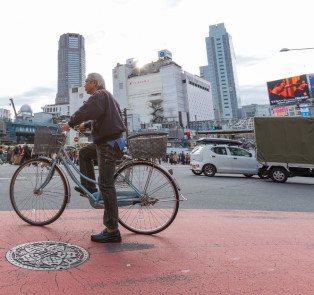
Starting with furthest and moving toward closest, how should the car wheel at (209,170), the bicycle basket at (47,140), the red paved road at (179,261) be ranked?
the car wheel at (209,170), the bicycle basket at (47,140), the red paved road at (179,261)

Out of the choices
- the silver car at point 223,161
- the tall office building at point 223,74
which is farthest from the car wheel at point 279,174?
the tall office building at point 223,74

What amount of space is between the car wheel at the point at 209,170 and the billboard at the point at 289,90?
2049 inches

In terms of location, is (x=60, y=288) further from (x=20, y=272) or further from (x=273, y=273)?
(x=273, y=273)

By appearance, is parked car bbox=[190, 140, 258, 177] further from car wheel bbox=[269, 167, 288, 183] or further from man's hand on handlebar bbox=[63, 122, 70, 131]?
man's hand on handlebar bbox=[63, 122, 70, 131]

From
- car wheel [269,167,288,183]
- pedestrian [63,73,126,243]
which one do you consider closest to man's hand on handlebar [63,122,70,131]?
pedestrian [63,73,126,243]

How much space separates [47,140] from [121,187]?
1187 mm

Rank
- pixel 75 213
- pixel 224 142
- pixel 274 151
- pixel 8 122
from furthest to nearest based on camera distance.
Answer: pixel 8 122
pixel 224 142
pixel 274 151
pixel 75 213

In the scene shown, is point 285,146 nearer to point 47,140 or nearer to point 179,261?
point 179,261

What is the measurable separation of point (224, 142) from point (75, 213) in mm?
11686

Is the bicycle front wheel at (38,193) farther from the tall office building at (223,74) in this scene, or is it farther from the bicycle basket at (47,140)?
the tall office building at (223,74)

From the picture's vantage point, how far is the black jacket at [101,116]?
2.60 meters

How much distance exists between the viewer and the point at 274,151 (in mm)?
10445

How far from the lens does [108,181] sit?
2689 mm

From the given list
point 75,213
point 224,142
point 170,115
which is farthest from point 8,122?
point 75,213
